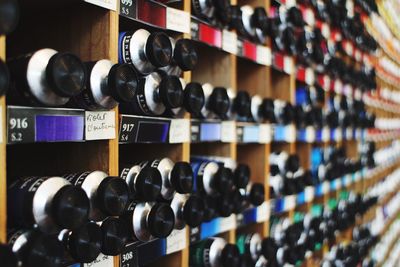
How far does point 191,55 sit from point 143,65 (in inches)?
5.2

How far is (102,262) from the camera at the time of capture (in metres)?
0.86

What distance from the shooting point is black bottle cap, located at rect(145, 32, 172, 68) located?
886mm

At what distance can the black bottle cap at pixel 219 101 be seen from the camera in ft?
3.75

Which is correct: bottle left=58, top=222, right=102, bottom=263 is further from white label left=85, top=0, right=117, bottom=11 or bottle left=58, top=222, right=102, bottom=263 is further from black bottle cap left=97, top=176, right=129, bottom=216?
white label left=85, top=0, right=117, bottom=11

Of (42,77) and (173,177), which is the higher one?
(42,77)

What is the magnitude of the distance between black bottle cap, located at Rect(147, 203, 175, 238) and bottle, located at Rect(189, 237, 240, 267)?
255mm

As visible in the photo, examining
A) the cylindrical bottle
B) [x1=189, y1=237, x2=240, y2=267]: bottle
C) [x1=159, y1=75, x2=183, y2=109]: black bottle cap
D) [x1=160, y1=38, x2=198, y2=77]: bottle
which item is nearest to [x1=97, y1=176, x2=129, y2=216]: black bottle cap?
the cylindrical bottle

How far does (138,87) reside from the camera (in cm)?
92

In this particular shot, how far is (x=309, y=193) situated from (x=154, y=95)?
1.11 metres

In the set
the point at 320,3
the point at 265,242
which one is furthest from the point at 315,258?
the point at 320,3

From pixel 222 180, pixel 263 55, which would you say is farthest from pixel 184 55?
pixel 263 55

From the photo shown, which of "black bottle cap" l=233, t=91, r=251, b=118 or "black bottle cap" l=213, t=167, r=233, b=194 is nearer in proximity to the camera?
"black bottle cap" l=213, t=167, r=233, b=194

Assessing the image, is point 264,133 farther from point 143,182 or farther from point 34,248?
point 34,248

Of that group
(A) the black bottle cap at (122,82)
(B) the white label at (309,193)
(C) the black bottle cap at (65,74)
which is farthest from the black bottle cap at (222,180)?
(B) the white label at (309,193)
